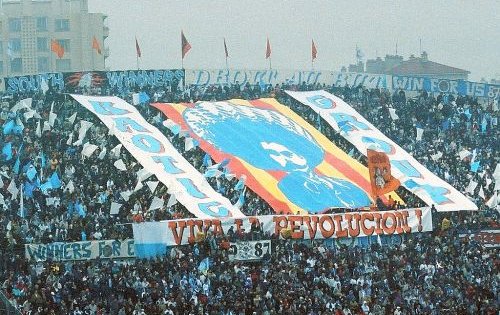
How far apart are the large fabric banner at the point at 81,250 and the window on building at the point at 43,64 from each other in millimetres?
66825

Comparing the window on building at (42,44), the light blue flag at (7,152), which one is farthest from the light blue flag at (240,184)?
the window on building at (42,44)

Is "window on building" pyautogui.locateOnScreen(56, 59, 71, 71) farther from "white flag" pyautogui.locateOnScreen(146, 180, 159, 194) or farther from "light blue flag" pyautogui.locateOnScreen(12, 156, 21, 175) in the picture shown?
"white flag" pyautogui.locateOnScreen(146, 180, 159, 194)

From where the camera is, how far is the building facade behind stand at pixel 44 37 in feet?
336

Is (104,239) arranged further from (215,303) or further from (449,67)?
(449,67)

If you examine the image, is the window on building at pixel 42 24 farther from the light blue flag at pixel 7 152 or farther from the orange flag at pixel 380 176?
the orange flag at pixel 380 176

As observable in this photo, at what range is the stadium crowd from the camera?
34.1 m

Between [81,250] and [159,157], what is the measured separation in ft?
33.0

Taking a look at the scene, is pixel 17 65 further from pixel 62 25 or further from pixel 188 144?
pixel 188 144

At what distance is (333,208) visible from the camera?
150 ft

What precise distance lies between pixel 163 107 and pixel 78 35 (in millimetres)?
52655

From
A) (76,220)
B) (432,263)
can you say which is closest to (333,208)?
(432,263)

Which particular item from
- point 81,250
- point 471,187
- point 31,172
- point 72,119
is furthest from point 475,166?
point 81,250

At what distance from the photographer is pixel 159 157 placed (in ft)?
156

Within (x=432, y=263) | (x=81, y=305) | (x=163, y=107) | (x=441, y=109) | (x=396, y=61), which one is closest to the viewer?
(x=81, y=305)
